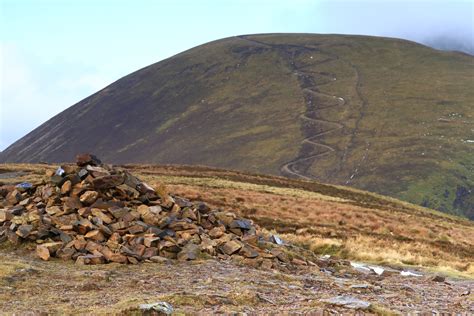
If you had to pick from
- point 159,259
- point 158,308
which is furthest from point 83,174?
point 158,308

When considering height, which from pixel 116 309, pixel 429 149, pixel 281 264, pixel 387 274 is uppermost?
pixel 116 309

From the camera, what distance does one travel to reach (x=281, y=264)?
2188cm

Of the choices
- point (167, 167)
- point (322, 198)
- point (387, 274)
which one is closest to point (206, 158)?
point (167, 167)

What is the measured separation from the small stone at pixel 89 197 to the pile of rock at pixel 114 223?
41 millimetres

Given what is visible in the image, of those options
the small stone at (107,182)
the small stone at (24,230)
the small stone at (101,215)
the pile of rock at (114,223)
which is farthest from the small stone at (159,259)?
the small stone at (107,182)

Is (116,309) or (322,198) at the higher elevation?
(116,309)

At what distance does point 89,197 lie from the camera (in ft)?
77.8

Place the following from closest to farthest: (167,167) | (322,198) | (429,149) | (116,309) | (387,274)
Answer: (116,309), (387,274), (322,198), (167,167), (429,149)

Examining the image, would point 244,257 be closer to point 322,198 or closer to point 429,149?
point 322,198

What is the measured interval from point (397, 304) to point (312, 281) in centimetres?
381

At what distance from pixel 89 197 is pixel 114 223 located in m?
2.15

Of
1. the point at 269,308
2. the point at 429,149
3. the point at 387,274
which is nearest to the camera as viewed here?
the point at 269,308

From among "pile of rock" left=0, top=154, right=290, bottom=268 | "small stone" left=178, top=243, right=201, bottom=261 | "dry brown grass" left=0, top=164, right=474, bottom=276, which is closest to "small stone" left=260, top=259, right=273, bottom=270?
"pile of rock" left=0, top=154, right=290, bottom=268

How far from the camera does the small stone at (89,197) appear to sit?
23703mm
